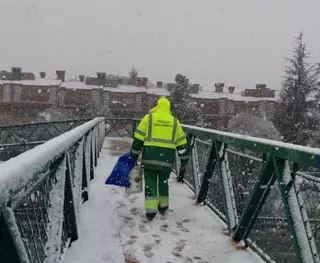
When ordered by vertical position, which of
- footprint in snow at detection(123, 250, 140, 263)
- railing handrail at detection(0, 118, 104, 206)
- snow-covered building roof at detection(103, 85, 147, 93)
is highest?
railing handrail at detection(0, 118, 104, 206)

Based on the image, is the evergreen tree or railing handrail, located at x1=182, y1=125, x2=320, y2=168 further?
the evergreen tree

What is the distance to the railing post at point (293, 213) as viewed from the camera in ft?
8.98

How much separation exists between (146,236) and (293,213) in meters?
1.97

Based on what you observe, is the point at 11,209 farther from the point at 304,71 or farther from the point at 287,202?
the point at 304,71

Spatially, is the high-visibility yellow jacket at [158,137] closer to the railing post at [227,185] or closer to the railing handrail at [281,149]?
the railing post at [227,185]

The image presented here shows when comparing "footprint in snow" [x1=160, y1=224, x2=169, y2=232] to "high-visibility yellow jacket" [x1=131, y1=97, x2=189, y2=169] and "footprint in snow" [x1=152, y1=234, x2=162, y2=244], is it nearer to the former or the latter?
"footprint in snow" [x1=152, y1=234, x2=162, y2=244]

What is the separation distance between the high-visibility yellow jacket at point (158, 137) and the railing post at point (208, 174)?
440 millimetres

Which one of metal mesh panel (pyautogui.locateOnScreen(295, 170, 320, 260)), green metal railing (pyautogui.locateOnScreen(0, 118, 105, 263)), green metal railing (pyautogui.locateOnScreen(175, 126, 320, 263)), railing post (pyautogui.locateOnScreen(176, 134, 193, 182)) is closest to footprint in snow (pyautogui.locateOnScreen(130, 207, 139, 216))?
green metal railing (pyautogui.locateOnScreen(175, 126, 320, 263))

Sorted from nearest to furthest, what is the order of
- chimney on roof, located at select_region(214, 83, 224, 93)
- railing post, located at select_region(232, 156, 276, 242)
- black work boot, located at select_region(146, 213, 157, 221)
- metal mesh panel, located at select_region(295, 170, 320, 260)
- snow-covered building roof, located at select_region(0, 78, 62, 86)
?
metal mesh panel, located at select_region(295, 170, 320, 260) < railing post, located at select_region(232, 156, 276, 242) < black work boot, located at select_region(146, 213, 157, 221) < snow-covered building roof, located at select_region(0, 78, 62, 86) < chimney on roof, located at select_region(214, 83, 224, 93)

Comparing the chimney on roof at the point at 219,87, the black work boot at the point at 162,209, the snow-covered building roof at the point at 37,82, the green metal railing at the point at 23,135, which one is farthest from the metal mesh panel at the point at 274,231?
the chimney on roof at the point at 219,87

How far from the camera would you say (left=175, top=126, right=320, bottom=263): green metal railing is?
2748 mm

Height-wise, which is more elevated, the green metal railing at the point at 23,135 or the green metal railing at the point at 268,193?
the green metal railing at the point at 268,193

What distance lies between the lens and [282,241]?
11.0 ft

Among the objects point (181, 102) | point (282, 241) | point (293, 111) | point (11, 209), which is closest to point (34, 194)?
point (11, 209)
